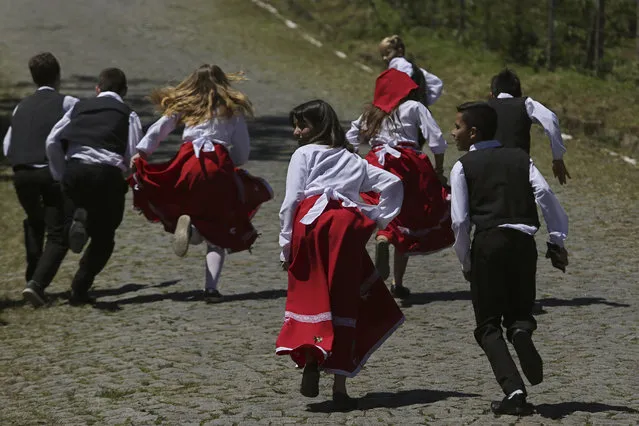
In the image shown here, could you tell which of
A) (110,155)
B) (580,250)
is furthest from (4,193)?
(580,250)

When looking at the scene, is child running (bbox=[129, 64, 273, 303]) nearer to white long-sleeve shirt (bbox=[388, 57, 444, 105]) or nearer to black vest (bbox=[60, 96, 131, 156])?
black vest (bbox=[60, 96, 131, 156])

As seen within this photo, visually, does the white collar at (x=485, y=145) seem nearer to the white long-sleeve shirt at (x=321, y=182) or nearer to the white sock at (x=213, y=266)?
the white long-sleeve shirt at (x=321, y=182)

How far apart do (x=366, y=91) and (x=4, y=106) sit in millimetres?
5717

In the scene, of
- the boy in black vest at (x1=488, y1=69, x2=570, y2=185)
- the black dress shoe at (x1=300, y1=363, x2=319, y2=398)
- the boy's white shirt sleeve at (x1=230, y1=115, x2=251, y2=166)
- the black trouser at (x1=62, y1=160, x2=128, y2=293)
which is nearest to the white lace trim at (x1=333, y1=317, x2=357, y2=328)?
the black dress shoe at (x1=300, y1=363, x2=319, y2=398)

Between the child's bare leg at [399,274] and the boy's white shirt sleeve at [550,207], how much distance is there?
11.7ft

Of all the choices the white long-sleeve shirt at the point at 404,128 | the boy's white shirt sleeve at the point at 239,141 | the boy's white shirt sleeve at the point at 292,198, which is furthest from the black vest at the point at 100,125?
the boy's white shirt sleeve at the point at 292,198

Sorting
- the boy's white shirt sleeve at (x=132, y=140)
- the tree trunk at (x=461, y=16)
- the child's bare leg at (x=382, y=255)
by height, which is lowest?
the child's bare leg at (x=382, y=255)

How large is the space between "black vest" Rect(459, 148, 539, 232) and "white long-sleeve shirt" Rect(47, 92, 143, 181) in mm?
4272

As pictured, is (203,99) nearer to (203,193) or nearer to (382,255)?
(203,193)

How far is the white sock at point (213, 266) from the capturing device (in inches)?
445

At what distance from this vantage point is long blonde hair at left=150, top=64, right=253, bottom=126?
10922mm

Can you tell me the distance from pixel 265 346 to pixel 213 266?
70.6 inches

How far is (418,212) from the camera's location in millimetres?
10930

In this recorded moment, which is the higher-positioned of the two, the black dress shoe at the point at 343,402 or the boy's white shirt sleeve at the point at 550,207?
the boy's white shirt sleeve at the point at 550,207
